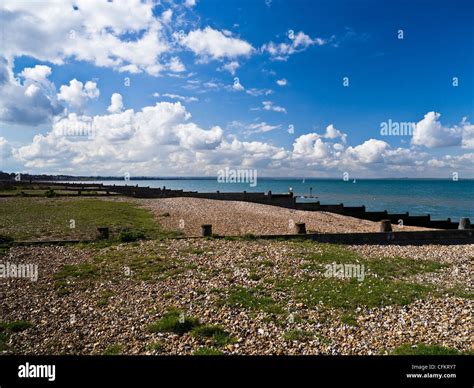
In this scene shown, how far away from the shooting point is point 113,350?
647 centimetres

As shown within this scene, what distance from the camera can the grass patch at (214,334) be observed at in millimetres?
6664

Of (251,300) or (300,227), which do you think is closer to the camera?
(251,300)

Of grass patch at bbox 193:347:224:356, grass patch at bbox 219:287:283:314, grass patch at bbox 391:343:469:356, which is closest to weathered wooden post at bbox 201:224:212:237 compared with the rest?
grass patch at bbox 219:287:283:314

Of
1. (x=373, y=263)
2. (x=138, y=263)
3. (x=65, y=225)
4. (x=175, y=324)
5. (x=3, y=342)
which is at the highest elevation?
(x=65, y=225)

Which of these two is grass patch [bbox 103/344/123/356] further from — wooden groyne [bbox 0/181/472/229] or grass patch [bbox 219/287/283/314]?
wooden groyne [bbox 0/181/472/229]

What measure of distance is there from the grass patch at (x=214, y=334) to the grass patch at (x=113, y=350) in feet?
5.02

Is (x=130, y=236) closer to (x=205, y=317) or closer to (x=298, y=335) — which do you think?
(x=205, y=317)

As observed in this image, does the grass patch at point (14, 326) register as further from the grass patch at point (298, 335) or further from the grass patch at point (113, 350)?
the grass patch at point (298, 335)

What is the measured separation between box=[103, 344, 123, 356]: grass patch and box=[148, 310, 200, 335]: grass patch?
810mm

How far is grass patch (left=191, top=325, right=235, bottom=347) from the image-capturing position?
666cm

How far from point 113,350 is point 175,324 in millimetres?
1402

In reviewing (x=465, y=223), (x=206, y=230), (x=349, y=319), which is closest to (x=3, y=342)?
(x=349, y=319)
